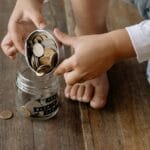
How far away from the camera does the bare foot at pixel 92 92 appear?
1100 mm

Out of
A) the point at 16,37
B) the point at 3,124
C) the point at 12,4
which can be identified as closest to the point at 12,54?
the point at 16,37

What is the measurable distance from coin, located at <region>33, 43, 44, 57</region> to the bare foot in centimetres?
23

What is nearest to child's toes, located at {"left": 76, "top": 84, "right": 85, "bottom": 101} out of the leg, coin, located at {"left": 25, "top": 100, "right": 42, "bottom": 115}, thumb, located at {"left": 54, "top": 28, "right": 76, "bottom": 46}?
the leg

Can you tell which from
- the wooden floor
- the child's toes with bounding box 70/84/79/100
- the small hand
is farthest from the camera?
the child's toes with bounding box 70/84/79/100

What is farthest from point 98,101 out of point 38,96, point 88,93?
point 38,96

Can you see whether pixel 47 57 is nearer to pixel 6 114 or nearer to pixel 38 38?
pixel 38 38

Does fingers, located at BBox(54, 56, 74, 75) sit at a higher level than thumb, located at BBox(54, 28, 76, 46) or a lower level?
lower

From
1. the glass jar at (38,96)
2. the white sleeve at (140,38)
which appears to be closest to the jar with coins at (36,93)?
the glass jar at (38,96)

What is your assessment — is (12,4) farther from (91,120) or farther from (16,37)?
(91,120)

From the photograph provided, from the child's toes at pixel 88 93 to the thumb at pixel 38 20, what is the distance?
0.80 ft

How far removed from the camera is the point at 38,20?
96cm

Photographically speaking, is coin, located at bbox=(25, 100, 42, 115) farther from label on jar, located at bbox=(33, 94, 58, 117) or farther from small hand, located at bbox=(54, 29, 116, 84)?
small hand, located at bbox=(54, 29, 116, 84)

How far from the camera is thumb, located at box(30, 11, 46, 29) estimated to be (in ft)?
3.11

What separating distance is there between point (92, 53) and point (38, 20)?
0.15 m
